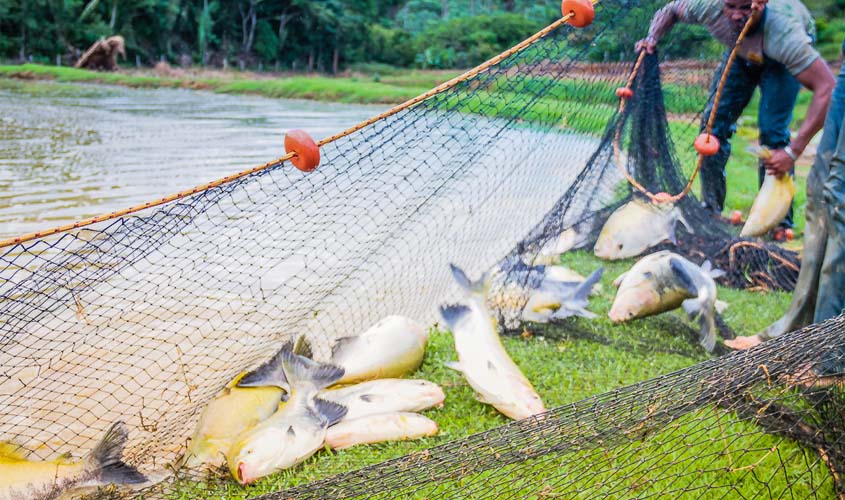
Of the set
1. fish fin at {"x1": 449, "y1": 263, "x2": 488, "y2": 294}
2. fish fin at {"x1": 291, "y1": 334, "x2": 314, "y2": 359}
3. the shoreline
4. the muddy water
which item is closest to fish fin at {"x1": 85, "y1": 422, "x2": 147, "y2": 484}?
fish fin at {"x1": 291, "y1": 334, "x2": 314, "y2": 359}

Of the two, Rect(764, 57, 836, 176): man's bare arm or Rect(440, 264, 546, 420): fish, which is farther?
Rect(764, 57, 836, 176): man's bare arm

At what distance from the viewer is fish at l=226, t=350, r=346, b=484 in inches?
120

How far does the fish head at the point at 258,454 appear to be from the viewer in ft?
9.88

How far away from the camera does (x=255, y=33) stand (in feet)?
168

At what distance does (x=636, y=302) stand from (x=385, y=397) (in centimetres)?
199

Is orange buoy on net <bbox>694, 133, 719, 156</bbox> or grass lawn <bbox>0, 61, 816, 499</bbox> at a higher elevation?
orange buoy on net <bbox>694, 133, 719, 156</bbox>

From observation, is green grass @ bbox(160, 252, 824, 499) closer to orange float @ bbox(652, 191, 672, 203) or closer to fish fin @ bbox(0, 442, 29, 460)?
fish fin @ bbox(0, 442, 29, 460)

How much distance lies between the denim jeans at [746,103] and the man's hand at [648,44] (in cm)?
84

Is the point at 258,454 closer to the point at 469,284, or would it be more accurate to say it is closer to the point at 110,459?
the point at 110,459

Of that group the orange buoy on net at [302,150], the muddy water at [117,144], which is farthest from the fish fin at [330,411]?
the muddy water at [117,144]

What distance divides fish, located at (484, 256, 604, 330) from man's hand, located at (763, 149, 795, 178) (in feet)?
4.75

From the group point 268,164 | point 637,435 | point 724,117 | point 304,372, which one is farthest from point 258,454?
point 724,117

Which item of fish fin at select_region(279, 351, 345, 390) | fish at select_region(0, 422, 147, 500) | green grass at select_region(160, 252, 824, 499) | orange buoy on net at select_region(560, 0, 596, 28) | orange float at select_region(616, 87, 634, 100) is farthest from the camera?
orange float at select_region(616, 87, 634, 100)

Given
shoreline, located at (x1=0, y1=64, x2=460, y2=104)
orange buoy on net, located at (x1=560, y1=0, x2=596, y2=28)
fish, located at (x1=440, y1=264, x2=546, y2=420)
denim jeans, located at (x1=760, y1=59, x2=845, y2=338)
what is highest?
orange buoy on net, located at (x1=560, y1=0, x2=596, y2=28)
